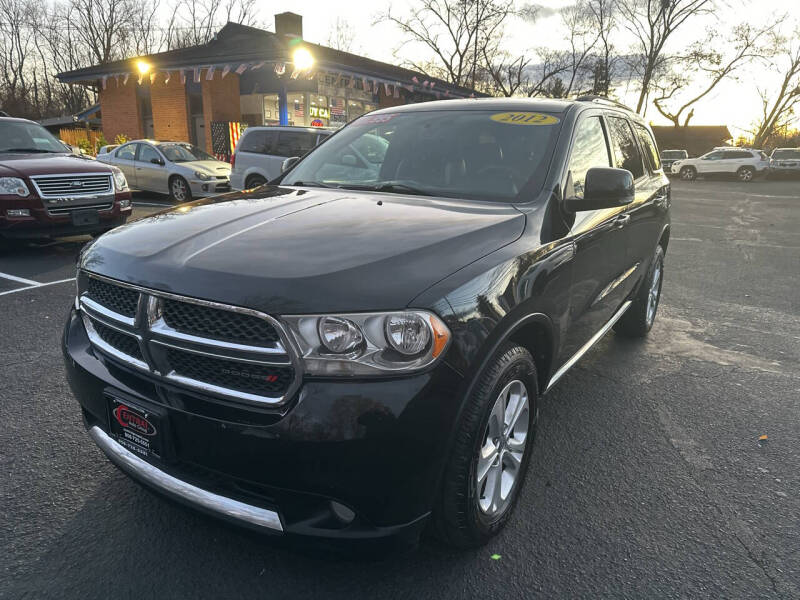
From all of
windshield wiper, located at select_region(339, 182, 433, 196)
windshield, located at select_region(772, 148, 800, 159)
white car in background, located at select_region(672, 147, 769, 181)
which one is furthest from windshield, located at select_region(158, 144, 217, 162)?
windshield, located at select_region(772, 148, 800, 159)

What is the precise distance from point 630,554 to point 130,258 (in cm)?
222

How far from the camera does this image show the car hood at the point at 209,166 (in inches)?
519

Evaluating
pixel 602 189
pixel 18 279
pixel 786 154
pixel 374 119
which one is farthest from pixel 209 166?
pixel 786 154

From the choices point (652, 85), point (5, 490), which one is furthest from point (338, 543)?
point (652, 85)

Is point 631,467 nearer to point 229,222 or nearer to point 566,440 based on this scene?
point 566,440

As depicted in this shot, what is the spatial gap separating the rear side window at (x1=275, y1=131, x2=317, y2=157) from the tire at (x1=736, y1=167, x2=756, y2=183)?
28034 millimetres

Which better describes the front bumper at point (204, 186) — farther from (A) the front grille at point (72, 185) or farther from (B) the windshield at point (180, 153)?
(A) the front grille at point (72, 185)

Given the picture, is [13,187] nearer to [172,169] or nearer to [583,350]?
[172,169]

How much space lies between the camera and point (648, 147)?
476 centimetres

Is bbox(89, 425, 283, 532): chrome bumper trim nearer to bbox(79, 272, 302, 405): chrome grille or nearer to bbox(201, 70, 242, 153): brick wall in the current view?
bbox(79, 272, 302, 405): chrome grille

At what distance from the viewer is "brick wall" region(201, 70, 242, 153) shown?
21688 mm

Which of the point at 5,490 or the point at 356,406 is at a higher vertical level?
the point at 356,406

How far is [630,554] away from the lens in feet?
7.45

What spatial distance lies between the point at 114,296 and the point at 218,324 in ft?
1.92
